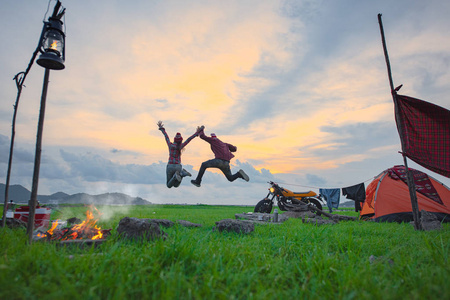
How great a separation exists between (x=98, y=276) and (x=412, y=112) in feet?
24.2

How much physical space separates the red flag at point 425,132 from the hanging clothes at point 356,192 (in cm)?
933

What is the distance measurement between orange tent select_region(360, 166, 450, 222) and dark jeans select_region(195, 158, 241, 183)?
527 cm

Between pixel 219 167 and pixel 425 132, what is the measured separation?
6165 millimetres

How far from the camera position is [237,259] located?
2.87m

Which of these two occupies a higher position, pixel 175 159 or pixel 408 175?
pixel 175 159

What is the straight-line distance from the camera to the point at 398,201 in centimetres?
921

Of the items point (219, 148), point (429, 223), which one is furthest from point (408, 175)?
point (219, 148)

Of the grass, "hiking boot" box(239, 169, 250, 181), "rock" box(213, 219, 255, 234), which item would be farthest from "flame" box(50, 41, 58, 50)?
"hiking boot" box(239, 169, 250, 181)

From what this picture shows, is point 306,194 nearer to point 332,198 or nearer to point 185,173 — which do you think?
point 185,173

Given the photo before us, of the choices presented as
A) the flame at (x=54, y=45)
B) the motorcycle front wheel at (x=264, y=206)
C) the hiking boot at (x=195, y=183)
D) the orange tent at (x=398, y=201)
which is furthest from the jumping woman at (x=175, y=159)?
the orange tent at (x=398, y=201)

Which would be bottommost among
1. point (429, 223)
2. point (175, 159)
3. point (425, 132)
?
point (429, 223)

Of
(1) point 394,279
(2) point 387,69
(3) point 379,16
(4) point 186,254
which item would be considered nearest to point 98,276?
(4) point 186,254

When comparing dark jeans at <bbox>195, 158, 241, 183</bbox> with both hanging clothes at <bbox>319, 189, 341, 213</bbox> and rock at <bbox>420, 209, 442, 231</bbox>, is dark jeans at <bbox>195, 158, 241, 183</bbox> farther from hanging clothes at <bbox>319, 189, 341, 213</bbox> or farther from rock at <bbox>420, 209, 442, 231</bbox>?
hanging clothes at <bbox>319, 189, 341, 213</bbox>

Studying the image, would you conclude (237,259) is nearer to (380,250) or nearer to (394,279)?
(394,279)
